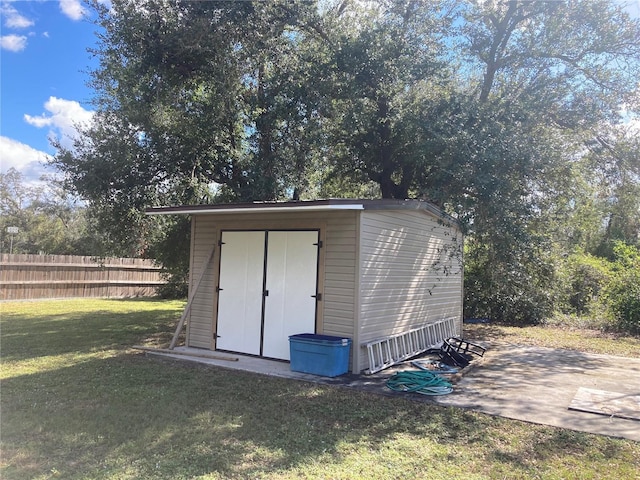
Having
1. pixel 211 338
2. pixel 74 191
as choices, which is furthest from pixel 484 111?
pixel 74 191

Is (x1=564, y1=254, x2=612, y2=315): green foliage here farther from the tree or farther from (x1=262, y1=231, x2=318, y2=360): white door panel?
the tree

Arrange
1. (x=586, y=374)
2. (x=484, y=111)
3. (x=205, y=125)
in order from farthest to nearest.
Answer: (x=205, y=125)
(x=484, y=111)
(x=586, y=374)

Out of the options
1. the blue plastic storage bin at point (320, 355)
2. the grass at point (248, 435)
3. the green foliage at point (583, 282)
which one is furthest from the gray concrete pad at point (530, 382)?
the green foliage at point (583, 282)

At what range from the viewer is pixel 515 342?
9.58m

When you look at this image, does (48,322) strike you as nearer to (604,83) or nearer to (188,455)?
(188,455)

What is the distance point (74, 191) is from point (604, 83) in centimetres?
1006

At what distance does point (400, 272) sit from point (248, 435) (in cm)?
397

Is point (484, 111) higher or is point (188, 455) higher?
point (484, 111)

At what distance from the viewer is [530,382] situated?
19.7 feet

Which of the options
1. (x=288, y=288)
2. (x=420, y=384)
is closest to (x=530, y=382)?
(x=420, y=384)

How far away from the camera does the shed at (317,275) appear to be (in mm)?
6312

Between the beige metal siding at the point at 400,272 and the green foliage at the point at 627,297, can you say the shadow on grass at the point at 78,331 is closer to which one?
the beige metal siding at the point at 400,272

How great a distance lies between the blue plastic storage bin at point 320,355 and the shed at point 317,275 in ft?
0.69

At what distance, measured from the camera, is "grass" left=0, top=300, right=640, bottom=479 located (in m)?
3.30
